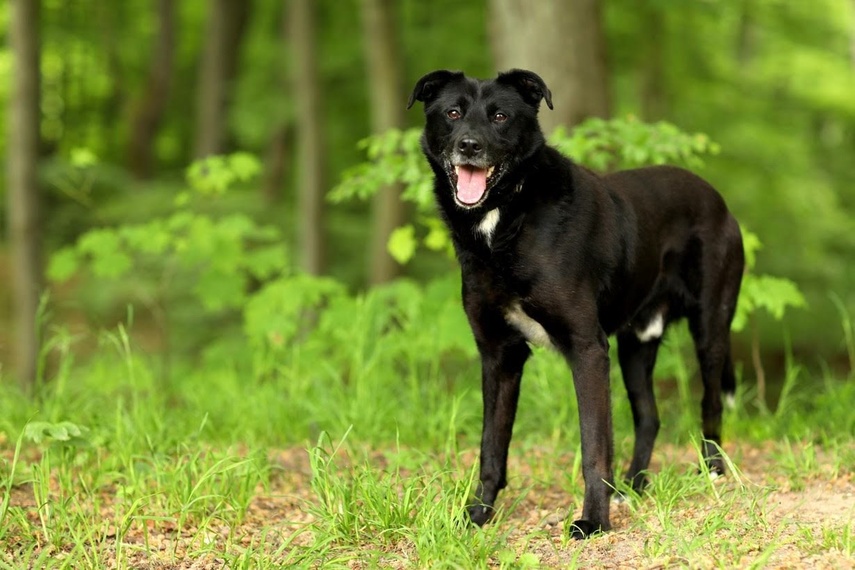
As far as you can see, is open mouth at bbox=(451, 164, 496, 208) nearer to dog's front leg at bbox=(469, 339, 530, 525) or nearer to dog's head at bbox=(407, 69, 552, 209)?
dog's head at bbox=(407, 69, 552, 209)

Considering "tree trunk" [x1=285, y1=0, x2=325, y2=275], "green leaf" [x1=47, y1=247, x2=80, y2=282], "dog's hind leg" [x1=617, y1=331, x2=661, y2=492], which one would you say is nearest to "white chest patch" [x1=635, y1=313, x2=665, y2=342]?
"dog's hind leg" [x1=617, y1=331, x2=661, y2=492]

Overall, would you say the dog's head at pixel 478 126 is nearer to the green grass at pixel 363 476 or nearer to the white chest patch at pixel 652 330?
the green grass at pixel 363 476

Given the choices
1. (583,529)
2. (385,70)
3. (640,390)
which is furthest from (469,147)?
(385,70)

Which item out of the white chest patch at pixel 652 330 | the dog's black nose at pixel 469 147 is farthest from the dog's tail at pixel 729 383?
the dog's black nose at pixel 469 147

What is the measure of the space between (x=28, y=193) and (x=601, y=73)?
6294mm

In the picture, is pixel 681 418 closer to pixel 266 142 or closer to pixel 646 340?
pixel 646 340

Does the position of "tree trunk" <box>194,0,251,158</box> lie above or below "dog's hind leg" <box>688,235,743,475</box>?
above

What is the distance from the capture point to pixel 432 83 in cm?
447

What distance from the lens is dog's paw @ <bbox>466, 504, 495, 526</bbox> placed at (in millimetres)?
4438

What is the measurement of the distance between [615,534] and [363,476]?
3.45 ft

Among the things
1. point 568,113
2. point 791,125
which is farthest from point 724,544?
point 791,125

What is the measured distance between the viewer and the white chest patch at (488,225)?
4270mm

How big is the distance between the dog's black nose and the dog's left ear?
44 centimetres

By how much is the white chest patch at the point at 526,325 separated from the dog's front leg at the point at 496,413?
0.11m
